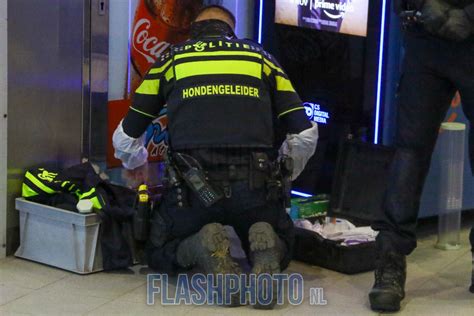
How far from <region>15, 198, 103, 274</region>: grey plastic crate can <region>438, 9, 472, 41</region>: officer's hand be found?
1705 millimetres

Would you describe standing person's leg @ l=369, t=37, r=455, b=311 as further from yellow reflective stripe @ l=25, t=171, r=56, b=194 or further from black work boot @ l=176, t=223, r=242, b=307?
Result: yellow reflective stripe @ l=25, t=171, r=56, b=194

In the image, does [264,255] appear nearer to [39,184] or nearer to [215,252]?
[215,252]

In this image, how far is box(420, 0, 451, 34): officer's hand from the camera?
364cm

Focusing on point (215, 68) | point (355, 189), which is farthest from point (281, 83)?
point (355, 189)

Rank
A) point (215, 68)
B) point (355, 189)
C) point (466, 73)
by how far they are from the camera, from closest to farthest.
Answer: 1. point (466, 73)
2. point (215, 68)
3. point (355, 189)

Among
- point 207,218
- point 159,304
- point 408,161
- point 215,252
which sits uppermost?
point 408,161

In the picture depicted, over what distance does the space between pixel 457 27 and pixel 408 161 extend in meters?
0.58

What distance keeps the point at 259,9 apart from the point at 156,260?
183 cm

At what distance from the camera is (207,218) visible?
398 cm

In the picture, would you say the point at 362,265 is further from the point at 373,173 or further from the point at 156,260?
the point at 156,260

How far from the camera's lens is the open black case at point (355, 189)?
14.8 ft

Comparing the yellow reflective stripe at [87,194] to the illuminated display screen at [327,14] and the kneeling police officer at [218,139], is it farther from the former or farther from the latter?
the illuminated display screen at [327,14]

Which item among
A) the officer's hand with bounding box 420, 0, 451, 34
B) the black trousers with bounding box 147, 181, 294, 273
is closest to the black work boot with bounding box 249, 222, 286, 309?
the black trousers with bounding box 147, 181, 294, 273

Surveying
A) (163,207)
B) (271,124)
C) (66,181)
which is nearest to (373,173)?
(271,124)
